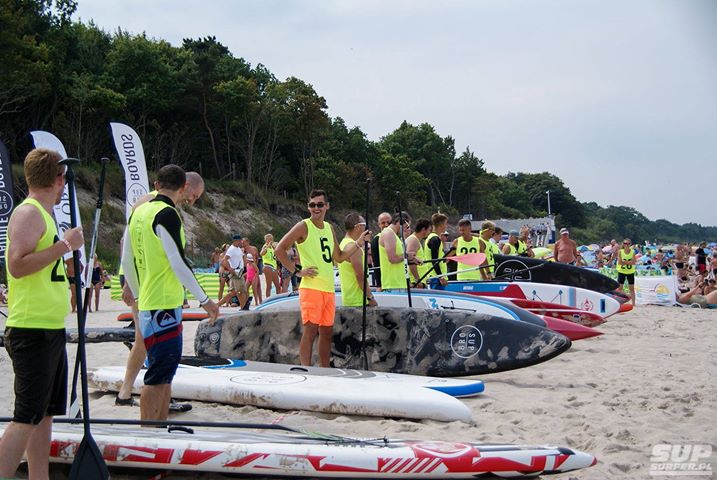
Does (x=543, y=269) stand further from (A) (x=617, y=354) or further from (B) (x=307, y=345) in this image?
(B) (x=307, y=345)

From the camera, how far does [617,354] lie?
7.83 meters

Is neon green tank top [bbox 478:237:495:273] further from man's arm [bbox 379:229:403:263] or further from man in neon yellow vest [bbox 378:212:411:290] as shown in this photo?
man's arm [bbox 379:229:403:263]

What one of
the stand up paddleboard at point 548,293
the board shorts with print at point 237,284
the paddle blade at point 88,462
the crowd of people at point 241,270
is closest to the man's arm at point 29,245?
the paddle blade at point 88,462

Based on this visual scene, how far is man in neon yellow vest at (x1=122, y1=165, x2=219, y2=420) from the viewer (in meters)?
4.00

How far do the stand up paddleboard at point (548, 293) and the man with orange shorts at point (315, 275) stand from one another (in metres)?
4.33

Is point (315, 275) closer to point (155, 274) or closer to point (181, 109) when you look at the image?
point (155, 274)

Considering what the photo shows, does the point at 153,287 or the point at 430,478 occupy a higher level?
the point at 153,287

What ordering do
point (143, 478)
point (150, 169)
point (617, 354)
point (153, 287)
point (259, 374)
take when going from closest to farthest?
point (143, 478) → point (153, 287) → point (259, 374) → point (617, 354) → point (150, 169)

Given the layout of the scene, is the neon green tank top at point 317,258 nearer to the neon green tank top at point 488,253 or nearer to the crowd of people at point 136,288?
the crowd of people at point 136,288

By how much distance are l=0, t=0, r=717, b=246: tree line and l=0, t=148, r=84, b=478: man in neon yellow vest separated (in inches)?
858

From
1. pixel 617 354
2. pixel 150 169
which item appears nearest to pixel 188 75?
pixel 150 169

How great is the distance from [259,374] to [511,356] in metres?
2.36

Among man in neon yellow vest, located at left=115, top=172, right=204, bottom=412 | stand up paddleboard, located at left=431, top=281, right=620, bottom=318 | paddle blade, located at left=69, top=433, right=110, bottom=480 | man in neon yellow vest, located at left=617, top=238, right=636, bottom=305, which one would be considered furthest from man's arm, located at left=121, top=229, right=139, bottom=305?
man in neon yellow vest, located at left=617, top=238, right=636, bottom=305

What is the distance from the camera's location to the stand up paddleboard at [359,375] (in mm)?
5465
